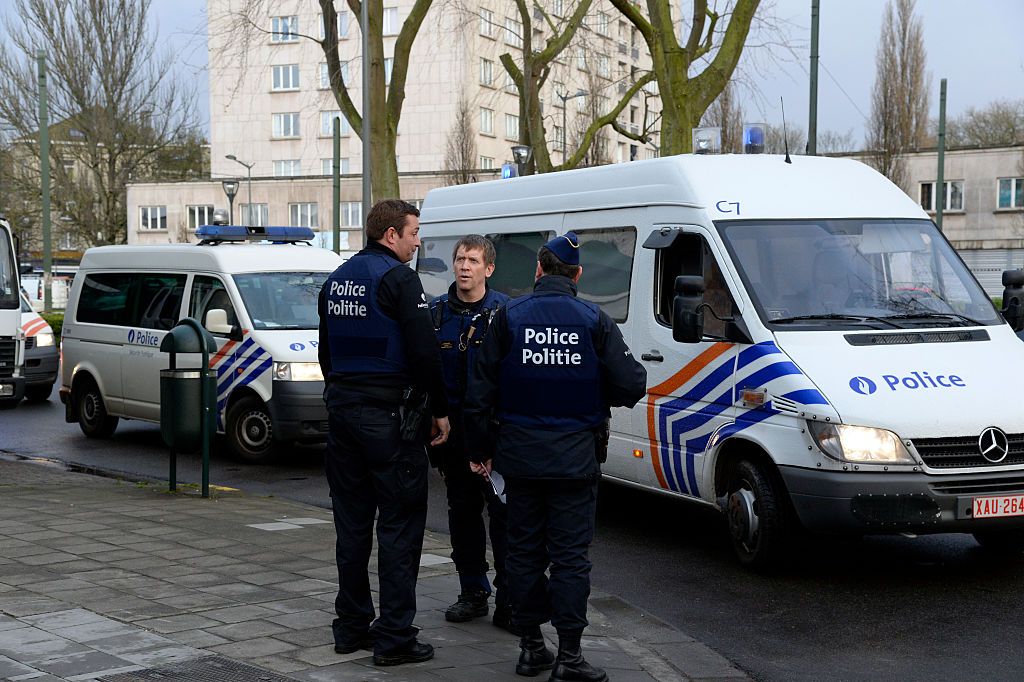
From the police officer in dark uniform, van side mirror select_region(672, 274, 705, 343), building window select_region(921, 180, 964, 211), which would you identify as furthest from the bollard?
building window select_region(921, 180, 964, 211)

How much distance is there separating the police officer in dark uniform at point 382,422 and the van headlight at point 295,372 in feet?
19.8

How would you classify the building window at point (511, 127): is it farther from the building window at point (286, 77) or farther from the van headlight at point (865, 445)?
the van headlight at point (865, 445)

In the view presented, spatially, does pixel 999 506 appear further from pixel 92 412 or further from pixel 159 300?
pixel 92 412

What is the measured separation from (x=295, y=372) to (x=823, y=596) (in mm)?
5871

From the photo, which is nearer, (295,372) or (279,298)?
(295,372)

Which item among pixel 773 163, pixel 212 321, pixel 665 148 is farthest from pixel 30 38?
pixel 773 163

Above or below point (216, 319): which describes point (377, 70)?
above

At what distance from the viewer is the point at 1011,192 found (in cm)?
5300

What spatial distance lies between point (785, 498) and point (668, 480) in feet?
3.64

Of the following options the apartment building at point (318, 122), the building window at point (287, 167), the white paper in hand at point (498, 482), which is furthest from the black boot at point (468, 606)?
the building window at point (287, 167)

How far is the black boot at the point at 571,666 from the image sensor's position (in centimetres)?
489

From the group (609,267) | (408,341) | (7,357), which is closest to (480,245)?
(408,341)

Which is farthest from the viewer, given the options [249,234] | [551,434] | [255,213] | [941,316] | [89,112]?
[255,213]

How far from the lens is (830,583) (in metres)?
7.02
